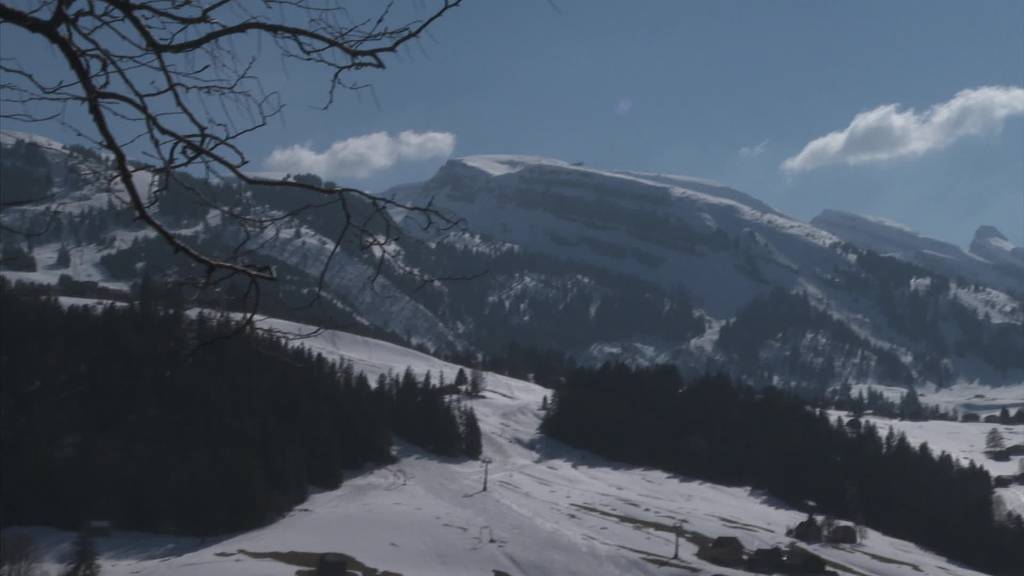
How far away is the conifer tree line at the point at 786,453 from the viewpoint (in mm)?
67500

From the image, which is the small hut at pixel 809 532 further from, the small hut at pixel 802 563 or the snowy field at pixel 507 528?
the small hut at pixel 802 563

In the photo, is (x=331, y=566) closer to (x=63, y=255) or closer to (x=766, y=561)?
(x=766, y=561)

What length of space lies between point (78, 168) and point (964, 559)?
224 feet

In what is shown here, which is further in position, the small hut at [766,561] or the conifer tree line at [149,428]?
the conifer tree line at [149,428]

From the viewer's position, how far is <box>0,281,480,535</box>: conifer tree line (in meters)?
46.6

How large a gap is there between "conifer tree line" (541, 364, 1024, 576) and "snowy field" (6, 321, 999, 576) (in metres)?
2.92

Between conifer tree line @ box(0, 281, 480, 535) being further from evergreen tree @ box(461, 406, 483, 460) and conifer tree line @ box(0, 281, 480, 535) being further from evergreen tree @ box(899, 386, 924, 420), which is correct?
evergreen tree @ box(899, 386, 924, 420)

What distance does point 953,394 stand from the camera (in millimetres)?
192375

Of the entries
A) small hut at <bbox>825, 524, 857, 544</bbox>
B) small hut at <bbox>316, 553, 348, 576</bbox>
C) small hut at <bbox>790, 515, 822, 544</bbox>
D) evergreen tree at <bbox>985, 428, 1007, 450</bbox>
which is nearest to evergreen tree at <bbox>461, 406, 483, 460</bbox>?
small hut at <bbox>790, 515, 822, 544</bbox>

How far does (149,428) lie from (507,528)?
17.0m

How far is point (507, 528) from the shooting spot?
47.7 metres

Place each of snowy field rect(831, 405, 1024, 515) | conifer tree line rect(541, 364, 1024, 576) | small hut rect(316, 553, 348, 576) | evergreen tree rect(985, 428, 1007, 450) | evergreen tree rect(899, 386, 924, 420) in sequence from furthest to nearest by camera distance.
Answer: evergreen tree rect(899, 386, 924, 420)
evergreen tree rect(985, 428, 1007, 450)
snowy field rect(831, 405, 1024, 515)
conifer tree line rect(541, 364, 1024, 576)
small hut rect(316, 553, 348, 576)

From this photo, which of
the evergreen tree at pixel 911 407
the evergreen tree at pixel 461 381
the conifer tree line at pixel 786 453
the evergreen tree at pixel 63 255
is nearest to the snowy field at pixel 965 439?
the conifer tree line at pixel 786 453

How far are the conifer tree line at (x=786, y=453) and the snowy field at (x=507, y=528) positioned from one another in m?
2.92
